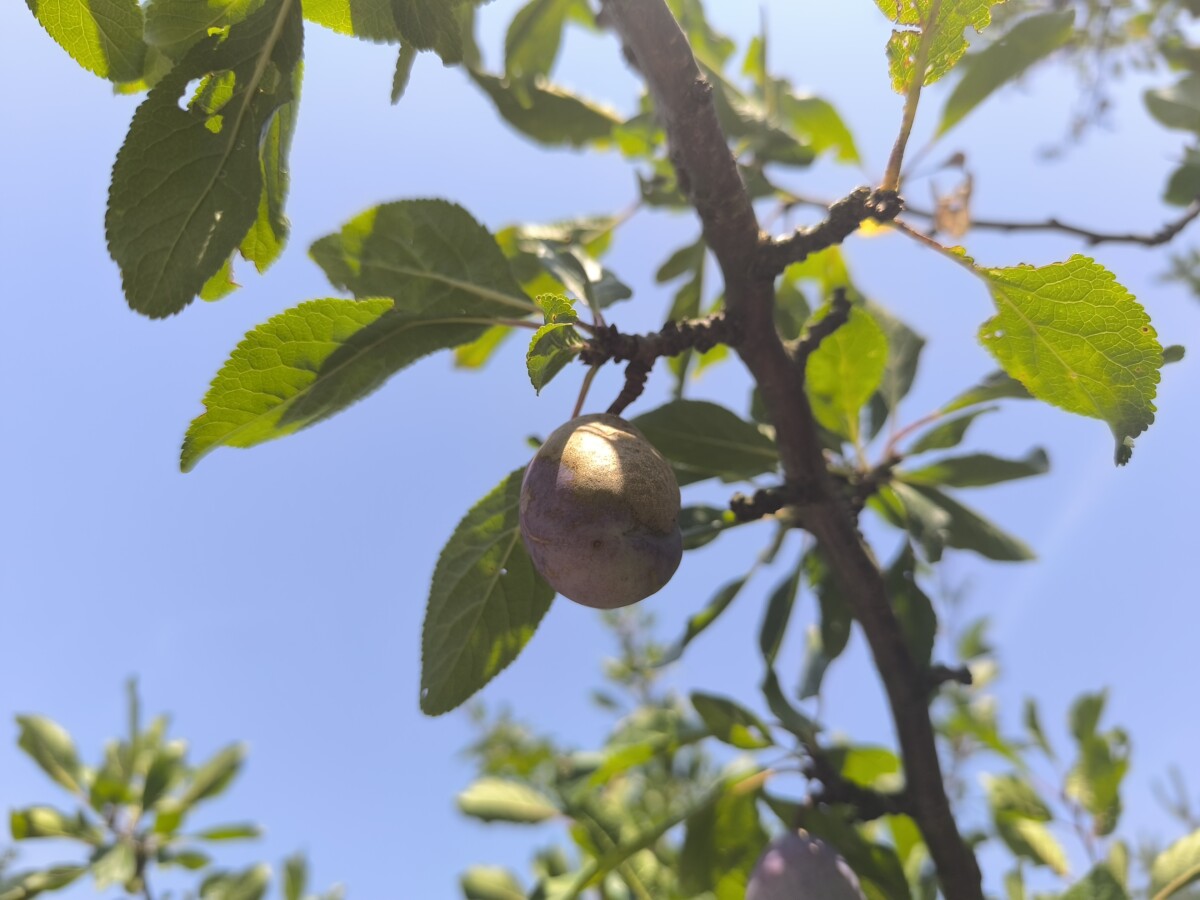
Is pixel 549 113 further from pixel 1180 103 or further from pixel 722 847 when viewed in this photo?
pixel 722 847

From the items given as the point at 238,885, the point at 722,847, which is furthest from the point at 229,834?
the point at 722,847

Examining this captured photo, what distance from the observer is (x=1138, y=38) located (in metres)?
3.36

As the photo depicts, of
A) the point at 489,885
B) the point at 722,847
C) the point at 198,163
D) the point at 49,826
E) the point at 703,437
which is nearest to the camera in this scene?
the point at 198,163

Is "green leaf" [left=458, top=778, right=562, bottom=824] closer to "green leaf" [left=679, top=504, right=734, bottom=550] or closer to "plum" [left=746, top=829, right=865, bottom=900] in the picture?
"plum" [left=746, top=829, right=865, bottom=900]

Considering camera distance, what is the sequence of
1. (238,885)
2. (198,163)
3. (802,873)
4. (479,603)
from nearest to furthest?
(198,163), (479,603), (802,873), (238,885)

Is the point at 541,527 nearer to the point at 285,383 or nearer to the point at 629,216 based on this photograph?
the point at 285,383

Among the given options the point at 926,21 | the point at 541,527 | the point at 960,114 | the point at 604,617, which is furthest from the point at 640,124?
the point at 604,617

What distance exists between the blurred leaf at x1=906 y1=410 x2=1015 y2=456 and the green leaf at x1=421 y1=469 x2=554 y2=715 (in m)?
0.96

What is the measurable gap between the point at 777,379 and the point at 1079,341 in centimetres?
44

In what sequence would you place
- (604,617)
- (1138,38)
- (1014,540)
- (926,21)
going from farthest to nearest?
1. (604,617)
2. (1138,38)
3. (1014,540)
4. (926,21)

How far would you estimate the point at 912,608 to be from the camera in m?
1.79

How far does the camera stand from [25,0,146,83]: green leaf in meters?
1.20

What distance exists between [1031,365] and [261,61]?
1.21m

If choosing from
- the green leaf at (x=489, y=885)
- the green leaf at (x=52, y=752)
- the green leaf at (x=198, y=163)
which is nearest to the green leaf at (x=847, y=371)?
the green leaf at (x=198, y=163)
